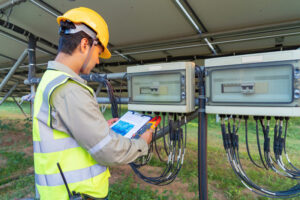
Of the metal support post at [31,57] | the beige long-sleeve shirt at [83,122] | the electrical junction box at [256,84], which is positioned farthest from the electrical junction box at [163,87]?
the metal support post at [31,57]

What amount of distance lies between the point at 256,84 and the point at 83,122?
0.87 meters

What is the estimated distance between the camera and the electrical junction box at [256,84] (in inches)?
34.9

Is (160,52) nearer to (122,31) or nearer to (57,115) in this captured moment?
(122,31)

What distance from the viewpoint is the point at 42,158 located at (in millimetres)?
821

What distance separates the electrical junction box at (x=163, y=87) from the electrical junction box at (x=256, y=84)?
133 mm

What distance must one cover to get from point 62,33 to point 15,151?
3.64m

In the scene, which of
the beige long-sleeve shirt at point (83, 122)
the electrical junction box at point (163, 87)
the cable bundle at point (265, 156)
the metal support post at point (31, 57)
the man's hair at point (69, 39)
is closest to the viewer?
the beige long-sleeve shirt at point (83, 122)

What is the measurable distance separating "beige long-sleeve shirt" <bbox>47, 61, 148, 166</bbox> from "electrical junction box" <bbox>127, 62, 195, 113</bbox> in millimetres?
511

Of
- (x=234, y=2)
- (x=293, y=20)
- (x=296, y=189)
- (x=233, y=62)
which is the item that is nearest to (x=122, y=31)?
(x=234, y=2)

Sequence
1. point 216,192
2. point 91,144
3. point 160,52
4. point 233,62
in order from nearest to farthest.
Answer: point 91,144 → point 233,62 → point 216,192 → point 160,52

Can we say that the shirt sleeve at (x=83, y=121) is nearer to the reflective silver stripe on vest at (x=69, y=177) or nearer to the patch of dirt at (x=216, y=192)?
the reflective silver stripe on vest at (x=69, y=177)

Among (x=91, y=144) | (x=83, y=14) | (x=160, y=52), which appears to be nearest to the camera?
(x=91, y=144)

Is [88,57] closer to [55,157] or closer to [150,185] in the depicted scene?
[55,157]

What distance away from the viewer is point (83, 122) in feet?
2.38
